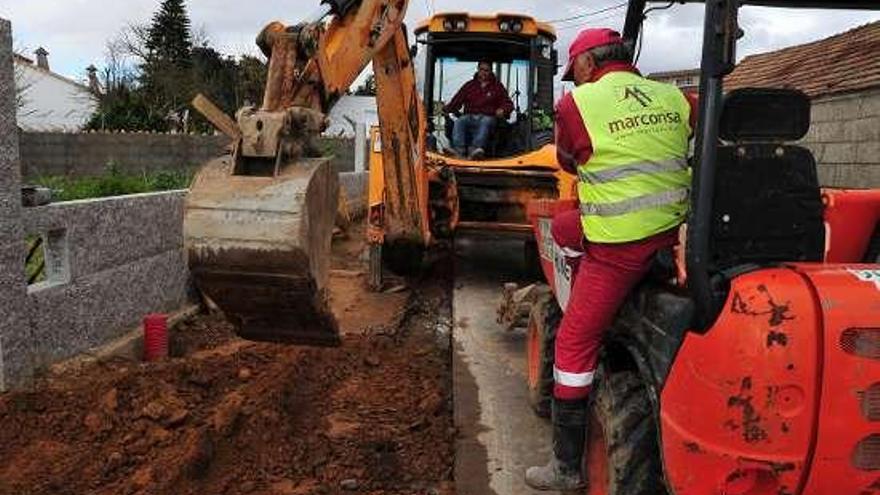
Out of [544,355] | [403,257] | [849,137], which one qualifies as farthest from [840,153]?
[544,355]

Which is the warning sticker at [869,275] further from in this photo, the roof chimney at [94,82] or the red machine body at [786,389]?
the roof chimney at [94,82]

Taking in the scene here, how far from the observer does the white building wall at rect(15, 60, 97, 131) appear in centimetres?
3825

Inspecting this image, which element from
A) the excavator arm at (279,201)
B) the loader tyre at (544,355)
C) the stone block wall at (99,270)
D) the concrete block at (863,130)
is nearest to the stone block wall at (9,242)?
the stone block wall at (99,270)

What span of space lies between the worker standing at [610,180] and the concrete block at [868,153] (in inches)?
205

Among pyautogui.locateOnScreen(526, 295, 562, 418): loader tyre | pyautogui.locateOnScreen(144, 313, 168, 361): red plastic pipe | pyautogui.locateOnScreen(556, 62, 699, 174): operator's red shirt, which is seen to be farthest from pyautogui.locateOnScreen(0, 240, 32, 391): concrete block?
pyautogui.locateOnScreen(556, 62, 699, 174): operator's red shirt

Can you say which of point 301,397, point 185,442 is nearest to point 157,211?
point 301,397

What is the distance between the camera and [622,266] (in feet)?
11.0

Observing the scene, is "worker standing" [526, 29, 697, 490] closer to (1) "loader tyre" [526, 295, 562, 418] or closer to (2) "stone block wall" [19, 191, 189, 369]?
(1) "loader tyre" [526, 295, 562, 418]

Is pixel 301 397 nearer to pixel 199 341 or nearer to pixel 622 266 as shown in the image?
pixel 199 341

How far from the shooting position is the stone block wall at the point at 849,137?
7809 mm

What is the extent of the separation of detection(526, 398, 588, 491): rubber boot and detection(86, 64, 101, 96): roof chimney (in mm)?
34498

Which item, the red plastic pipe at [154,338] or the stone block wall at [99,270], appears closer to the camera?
the stone block wall at [99,270]

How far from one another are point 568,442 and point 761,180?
4.27 ft

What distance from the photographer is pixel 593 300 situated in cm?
340
